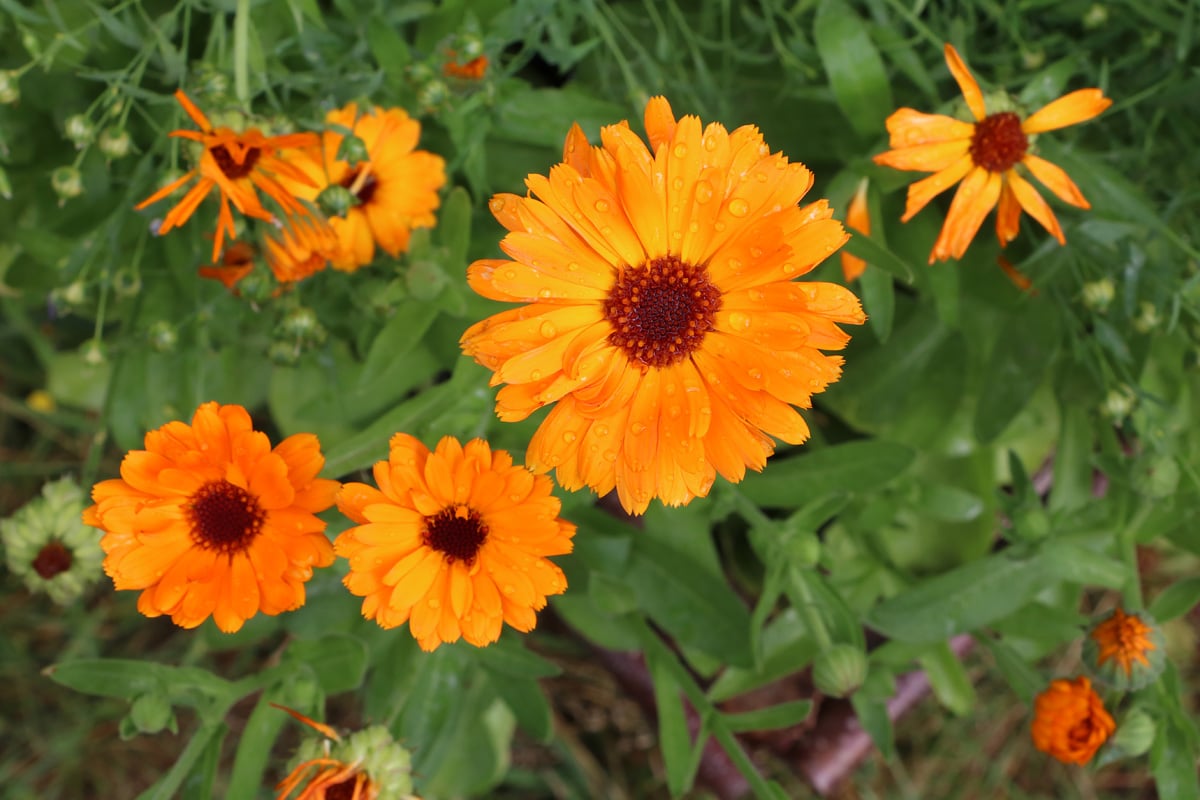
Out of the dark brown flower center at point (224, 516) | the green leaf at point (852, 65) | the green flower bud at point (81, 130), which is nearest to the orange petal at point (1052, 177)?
the green leaf at point (852, 65)

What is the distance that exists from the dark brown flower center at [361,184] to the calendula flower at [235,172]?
0.36ft

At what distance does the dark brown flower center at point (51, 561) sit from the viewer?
4.78 feet

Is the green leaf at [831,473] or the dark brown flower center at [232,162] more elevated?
the dark brown flower center at [232,162]

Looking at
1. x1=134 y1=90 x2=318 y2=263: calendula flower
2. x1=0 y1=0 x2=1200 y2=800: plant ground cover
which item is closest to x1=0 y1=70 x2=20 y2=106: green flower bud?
x1=0 y1=0 x2=1200 y2=800: plant ground cover

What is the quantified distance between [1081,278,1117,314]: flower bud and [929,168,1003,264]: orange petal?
0.65 feet

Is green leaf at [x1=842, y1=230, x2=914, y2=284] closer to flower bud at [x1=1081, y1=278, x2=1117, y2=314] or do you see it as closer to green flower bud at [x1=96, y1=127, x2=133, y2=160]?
→ flower bud at [x1=1081, y1=278, x2=1117, y2=314]

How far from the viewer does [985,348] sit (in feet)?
6.10

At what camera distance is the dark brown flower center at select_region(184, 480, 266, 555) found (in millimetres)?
1270

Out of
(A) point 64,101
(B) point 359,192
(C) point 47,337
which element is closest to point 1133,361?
(B) point 359,192

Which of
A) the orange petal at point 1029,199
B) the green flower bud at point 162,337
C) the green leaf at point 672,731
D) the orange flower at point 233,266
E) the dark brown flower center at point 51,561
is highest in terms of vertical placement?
the orange petal at point 1029,199

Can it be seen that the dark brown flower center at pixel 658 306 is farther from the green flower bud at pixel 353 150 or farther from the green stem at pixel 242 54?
the green stem at pixel 242 54

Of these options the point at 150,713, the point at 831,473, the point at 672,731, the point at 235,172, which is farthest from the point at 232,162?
the point at 672,731

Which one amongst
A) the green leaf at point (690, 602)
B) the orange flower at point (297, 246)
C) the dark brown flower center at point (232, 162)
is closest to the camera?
the dark brown flower center at point (232, 162)

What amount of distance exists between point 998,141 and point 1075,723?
829 mm
